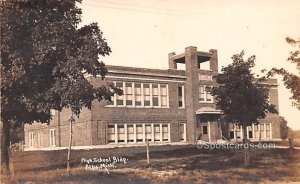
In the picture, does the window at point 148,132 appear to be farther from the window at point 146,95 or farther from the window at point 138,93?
the window at point 138,93

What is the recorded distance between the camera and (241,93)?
62.4 ft

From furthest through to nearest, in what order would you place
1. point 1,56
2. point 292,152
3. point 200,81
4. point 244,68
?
point 200,81 → point 292,152 → point 244,68 → point 1,56

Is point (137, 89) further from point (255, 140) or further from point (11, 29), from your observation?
point (11, 29)

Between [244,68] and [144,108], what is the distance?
29.3ft

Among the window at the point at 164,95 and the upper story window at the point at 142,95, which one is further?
the window at the point at 164,95

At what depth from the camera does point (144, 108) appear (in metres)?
26.5

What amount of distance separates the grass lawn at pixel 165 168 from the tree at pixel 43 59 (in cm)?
173

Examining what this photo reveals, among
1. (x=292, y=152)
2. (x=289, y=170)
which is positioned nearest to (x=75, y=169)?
(x=289, y=170)

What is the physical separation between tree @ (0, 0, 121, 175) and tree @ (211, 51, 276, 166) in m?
6.89

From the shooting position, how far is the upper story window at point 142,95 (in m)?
24.7

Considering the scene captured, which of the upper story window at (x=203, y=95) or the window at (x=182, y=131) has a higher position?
the upper story window at (x=203, y=95)

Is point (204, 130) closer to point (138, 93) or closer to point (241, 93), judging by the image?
point (138, 93)

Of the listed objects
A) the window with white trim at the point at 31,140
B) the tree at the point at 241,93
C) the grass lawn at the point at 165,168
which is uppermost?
the tree at the point at 241,93

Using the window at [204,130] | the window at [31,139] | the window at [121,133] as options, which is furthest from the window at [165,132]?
the window at [31,139]
